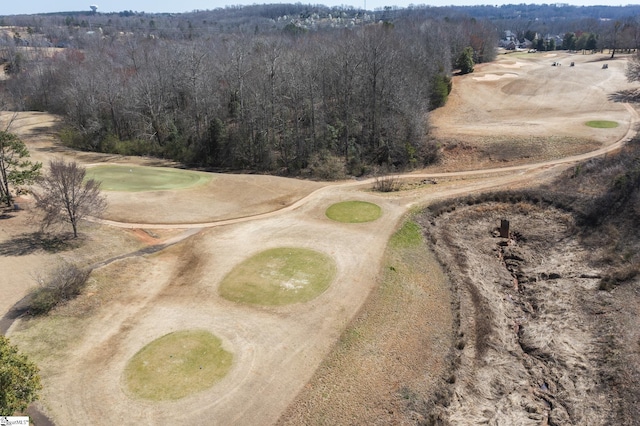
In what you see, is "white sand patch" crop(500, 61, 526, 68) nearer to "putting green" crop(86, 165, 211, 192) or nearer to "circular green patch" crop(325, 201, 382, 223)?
"circular green patch" crop(325, 201, 382, 223)

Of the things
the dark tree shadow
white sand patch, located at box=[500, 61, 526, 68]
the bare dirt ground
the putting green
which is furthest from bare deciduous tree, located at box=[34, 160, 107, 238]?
white sand patch, located at box=[500, 61, 526, 68]

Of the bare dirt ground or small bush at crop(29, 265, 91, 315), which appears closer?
the bare dirt ground

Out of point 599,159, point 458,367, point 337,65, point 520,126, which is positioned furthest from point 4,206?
point 520,126

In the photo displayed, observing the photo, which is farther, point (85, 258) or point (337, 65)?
point (337, 65)

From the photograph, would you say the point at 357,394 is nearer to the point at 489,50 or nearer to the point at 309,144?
the point at 309,144

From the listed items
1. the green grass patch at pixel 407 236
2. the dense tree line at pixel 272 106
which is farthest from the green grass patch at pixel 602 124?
the green grass patch at pixel 407 236

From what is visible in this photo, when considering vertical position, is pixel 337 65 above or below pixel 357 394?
above

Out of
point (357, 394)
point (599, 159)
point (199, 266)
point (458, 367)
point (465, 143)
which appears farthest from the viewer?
point (465, 143)
